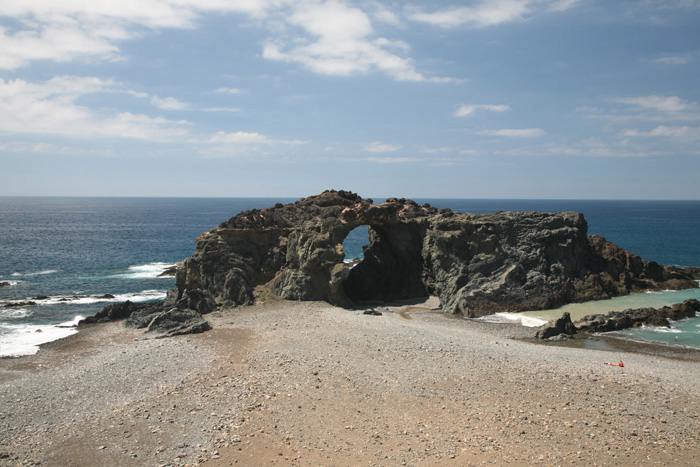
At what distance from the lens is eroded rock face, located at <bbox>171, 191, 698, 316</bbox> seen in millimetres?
31766

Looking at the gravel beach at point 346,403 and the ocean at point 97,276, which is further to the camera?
the ocean at point 97,276

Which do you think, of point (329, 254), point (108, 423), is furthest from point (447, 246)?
point (108, 423)

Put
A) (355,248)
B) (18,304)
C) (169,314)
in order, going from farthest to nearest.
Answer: (355,248), (18,304), (169,314)

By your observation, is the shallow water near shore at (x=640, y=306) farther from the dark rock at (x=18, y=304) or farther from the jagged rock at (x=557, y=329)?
the dark rock at (x=18, y=304)

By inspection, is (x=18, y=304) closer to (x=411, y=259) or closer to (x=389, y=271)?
(x=389, y=271)

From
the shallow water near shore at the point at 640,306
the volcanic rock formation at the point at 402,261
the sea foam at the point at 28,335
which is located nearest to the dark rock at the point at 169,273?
the sea foam at the point at 28,335

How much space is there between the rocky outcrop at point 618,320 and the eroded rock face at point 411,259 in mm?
4309

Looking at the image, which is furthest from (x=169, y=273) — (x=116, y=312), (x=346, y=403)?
(x=346, y=403)

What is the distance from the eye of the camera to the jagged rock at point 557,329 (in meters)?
26.2

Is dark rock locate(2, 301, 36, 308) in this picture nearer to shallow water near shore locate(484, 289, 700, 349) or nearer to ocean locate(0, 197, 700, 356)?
ocean locate(0, 197, 700, 356)

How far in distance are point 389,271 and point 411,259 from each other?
198cm

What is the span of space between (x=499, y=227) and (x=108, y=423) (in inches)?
1046

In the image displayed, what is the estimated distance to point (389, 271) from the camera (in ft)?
127

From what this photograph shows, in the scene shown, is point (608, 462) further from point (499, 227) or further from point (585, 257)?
point (585, 257)
